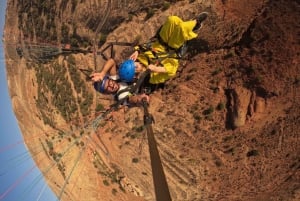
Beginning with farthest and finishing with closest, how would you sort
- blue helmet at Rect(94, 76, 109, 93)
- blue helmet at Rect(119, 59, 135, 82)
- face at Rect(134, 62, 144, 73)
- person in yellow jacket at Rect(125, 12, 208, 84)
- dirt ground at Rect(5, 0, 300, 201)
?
dirt ground at Rect(5, 0, 300, 201)
person in yellow jacket at Rect(125, 12, 208, 84)
face at Rect(134, 62, 144, 73)
blue helmet at Rect(119, 59, 135, 82)
blue helmet at Rect(94, 76, 109, 93)

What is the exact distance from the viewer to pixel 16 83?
2722 cm

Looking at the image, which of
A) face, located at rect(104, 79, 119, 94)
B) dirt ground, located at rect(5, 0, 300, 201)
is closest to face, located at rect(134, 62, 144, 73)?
face, located at rect(104, 79, 119, 94)

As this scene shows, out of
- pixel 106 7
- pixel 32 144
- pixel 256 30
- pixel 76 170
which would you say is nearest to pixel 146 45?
pixel 256 30

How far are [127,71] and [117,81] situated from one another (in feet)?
0.94

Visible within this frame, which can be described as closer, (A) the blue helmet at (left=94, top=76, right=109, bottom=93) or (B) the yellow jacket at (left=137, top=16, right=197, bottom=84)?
(A) the blue helmet at (left=94, top=76, right=109, bottom=93)

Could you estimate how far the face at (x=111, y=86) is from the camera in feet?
19.2

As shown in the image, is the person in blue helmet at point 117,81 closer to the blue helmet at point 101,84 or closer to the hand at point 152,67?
the blue helmet at point 101,84

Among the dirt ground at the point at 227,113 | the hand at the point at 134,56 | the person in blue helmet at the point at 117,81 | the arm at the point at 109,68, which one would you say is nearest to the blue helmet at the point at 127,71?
the person in blue helmet at the point at 117,81

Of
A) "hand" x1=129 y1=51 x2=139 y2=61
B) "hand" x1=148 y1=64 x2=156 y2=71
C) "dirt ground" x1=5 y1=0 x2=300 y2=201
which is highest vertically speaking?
"hand" x1=129 y1=51 x2=139 y2=61

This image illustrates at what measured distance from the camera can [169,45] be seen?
737 centimetres

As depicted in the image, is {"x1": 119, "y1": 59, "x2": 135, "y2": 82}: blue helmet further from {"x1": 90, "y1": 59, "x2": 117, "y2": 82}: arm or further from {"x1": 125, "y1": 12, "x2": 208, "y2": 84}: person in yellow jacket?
{"x1": 125, "y1": 12, "x2": 208, "y2": 84}: person in yellow jacket

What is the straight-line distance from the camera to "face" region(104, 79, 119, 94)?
230 inches

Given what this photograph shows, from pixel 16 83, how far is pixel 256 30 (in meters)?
20.7

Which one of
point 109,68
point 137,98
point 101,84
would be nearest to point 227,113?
point 137,98
